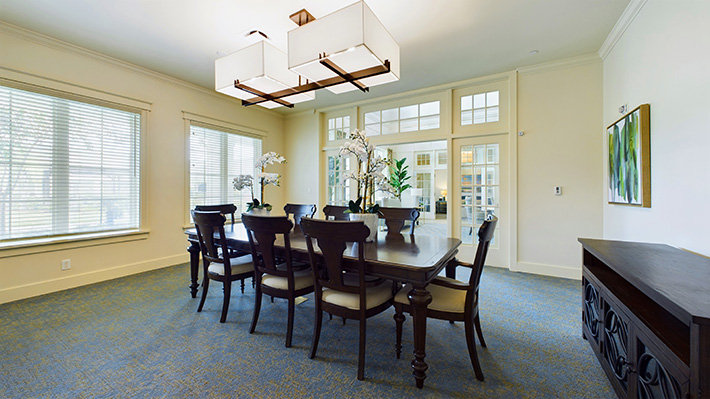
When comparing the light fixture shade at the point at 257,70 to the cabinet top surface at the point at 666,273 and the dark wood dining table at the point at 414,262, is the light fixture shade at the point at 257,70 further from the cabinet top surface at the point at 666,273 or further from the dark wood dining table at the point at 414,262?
the cabinet top surface at the point at 666,273

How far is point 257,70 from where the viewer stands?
2422 mm

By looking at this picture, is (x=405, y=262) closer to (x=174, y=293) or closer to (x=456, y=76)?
(x=174, y=293)

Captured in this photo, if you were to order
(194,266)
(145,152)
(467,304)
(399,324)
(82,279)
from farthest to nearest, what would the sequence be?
1. (145,152)
2. (82,279)
3. (194,266)
4. (399,324)
5. (467,304)

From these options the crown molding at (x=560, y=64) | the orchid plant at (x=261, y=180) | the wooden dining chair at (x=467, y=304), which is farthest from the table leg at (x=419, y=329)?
the crown molding at (x=560, y=64)

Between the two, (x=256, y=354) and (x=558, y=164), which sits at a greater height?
(x=558, y=164)

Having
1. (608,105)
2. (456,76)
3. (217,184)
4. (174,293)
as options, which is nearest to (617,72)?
(608,105)

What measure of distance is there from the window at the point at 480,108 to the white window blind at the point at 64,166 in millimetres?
4689

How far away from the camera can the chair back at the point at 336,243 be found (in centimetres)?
154

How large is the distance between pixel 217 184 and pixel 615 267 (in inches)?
198

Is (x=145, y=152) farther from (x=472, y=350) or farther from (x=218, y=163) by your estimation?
(x=472, y=350)

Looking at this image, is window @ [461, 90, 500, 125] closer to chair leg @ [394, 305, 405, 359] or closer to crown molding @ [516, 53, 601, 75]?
crown molding @ [516, 53, 601, 75]

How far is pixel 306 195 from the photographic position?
563 centimetres

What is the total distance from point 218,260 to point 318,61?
6.12 feet

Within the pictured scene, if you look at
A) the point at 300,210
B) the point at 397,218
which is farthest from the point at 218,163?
the point at 397,218
